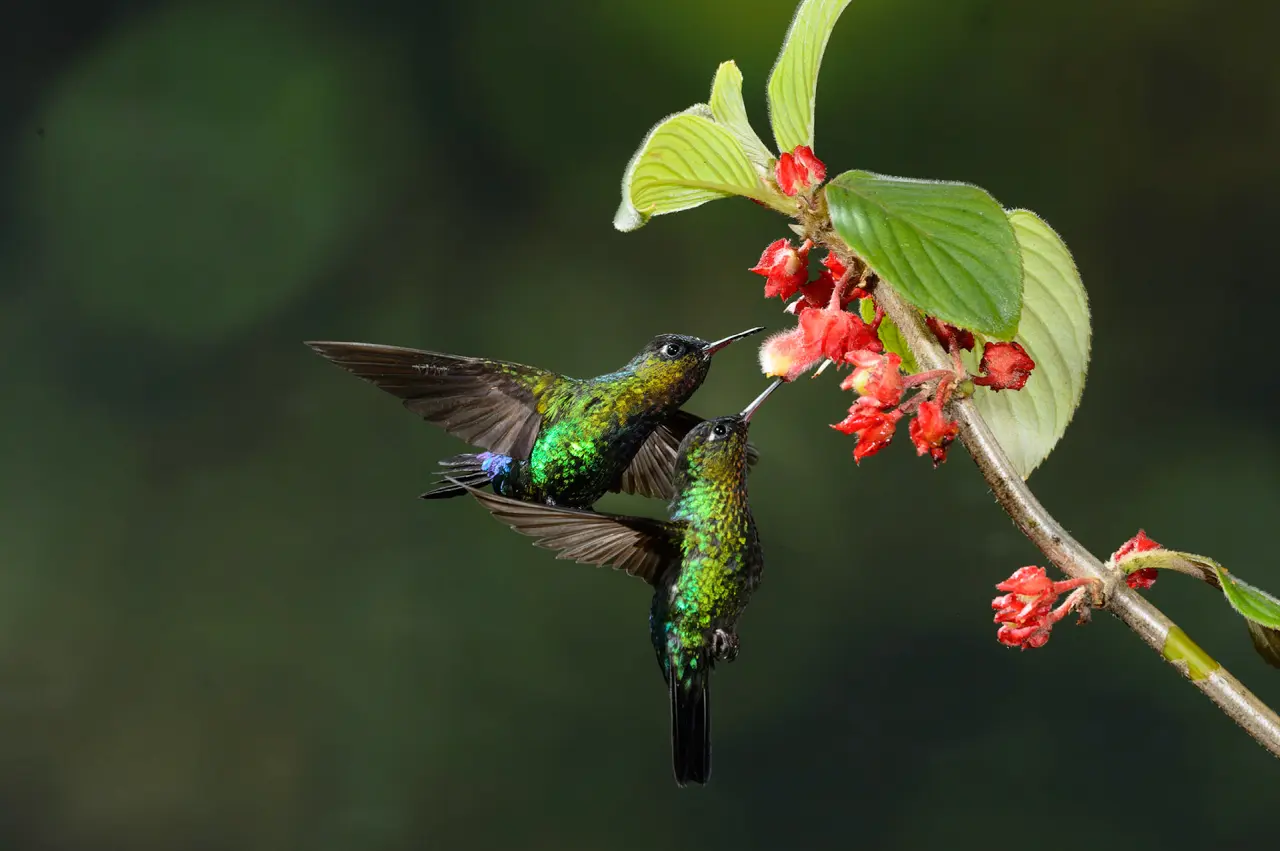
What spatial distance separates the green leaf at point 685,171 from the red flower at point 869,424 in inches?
2.7

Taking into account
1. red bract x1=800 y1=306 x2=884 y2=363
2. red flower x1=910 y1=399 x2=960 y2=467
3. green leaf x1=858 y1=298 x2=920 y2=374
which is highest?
green leaf x1=858 y1=298 x2=920 y2=374

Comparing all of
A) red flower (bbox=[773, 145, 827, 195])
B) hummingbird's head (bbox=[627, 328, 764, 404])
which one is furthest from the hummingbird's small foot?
red flower (bbox=[773, 145, 827, 195])

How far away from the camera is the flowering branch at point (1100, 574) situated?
0.35 meters

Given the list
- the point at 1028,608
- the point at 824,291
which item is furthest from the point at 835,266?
the point at 1028,608

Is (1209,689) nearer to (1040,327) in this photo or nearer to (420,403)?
(1040,327)

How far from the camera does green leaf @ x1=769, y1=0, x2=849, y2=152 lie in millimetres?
375

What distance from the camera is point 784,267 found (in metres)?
0.42

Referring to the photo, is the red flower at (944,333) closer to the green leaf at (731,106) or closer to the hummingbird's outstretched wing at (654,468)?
the green leaf at (731,106)

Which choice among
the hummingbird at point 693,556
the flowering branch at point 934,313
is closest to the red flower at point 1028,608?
the flowering branch at point 934,313

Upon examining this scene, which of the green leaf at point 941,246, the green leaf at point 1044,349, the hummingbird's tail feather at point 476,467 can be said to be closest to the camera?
the green leaf at point 941,246

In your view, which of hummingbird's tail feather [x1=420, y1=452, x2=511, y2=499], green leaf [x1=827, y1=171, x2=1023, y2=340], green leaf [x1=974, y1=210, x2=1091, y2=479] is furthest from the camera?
hummingbird's tail feather [x1=420, y1=452, x2=511, y2=499]

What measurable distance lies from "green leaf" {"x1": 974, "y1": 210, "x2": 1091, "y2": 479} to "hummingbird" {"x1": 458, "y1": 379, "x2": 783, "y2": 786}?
3.9 inches

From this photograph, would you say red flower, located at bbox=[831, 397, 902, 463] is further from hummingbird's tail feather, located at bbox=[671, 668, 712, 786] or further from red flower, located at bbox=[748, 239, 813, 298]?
hummingbird's tail feather, located at bbox=[671, 668, 712, 786]

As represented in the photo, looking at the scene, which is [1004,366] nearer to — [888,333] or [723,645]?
[888,333]
